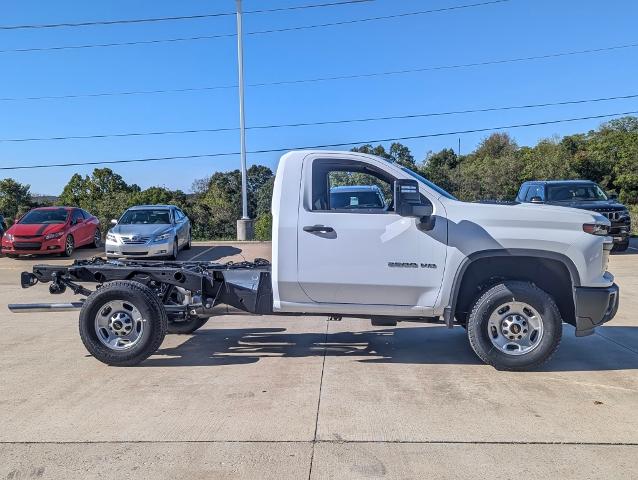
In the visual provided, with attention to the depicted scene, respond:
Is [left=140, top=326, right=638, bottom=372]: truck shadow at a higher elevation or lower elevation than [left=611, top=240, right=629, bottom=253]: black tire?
lower

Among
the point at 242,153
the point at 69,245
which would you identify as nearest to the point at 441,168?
the point at 242,153

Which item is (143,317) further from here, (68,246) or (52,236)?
(68,246)

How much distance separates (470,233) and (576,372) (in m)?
1.79

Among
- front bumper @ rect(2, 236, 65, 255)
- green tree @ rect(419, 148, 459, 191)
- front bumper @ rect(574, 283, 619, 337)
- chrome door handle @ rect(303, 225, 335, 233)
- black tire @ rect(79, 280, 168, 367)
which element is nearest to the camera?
front bumper @ rect(574, 283, 619, 337)

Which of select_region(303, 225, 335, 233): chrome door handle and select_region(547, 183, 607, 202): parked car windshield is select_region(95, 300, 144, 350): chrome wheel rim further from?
select_region(547, 183, 607, 202): parked car windshield

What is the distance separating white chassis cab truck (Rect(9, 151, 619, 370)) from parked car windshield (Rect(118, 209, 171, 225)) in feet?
32.5

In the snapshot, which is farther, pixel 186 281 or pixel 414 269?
pixel 186 281

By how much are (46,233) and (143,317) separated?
12.0m

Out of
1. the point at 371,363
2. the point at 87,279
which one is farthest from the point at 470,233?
the point at 87,279

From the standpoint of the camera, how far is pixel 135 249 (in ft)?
46.3

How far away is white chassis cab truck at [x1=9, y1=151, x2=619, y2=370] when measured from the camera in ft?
17.6

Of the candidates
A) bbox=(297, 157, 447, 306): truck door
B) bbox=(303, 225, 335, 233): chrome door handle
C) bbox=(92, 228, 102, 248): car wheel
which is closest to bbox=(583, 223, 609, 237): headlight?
bbox=(297, 157, 447, 306): truck door

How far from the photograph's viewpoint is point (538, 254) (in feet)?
17.6

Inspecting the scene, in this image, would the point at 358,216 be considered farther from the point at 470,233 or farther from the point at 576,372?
the point at 576,372
